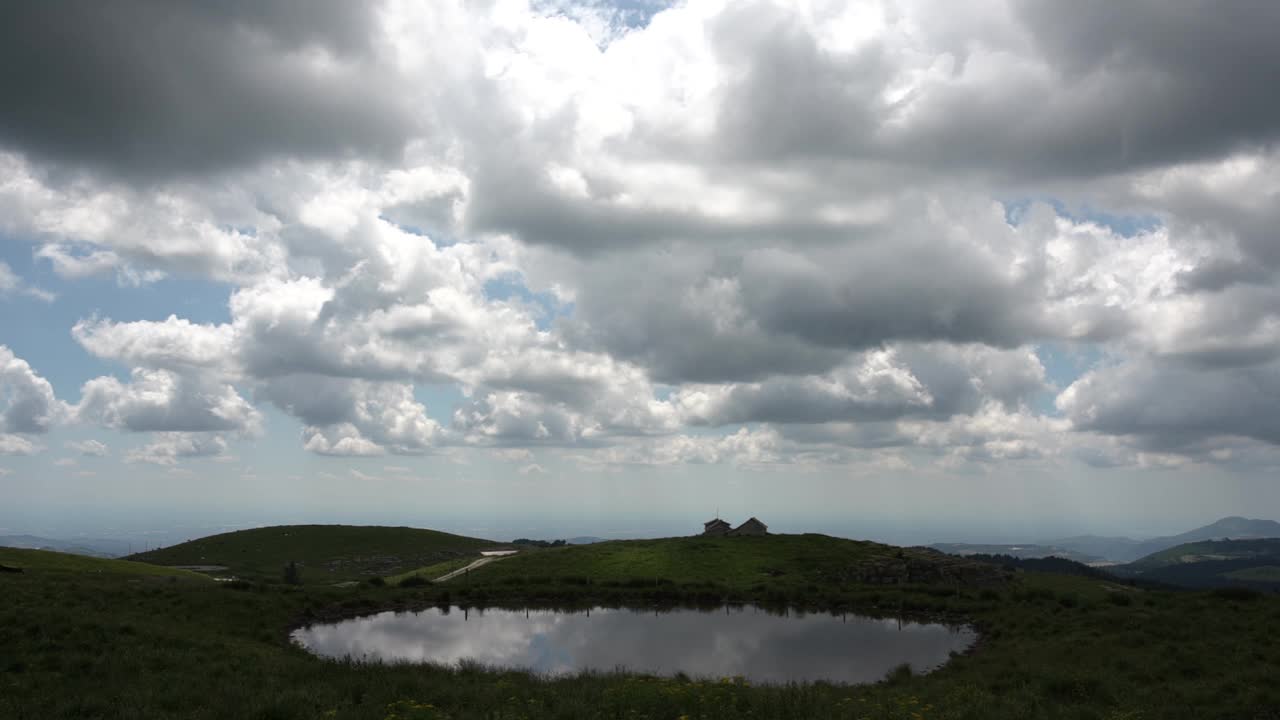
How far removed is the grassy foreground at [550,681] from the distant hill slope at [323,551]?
37725 millimetres

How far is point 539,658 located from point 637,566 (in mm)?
30088

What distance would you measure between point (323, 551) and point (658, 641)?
235 ft

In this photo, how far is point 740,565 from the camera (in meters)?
64.1

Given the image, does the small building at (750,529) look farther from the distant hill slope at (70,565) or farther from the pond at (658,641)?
the distant hill slope at (70,565)

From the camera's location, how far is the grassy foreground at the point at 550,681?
19922 mm

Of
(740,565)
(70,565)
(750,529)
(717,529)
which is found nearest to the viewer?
(70,565)

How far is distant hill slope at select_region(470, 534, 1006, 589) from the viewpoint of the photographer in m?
58.7

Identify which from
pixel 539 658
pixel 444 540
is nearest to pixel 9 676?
pixel 539 658

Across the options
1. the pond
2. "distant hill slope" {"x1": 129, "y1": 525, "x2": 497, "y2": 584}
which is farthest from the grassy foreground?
"distant hill slope" {"x1": 129, "y1": 525, "x2": 497, "y2": 584}

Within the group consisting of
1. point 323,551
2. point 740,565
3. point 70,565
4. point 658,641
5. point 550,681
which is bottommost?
point 323,551

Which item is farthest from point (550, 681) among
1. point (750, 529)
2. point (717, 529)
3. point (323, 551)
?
point (323, 551)

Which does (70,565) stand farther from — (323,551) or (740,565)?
(740,565)

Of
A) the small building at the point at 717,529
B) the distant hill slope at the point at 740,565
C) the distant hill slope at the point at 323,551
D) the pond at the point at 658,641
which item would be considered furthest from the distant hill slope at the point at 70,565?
the small building at the point at 717,529

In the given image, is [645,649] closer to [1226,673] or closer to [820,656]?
[820,656]
